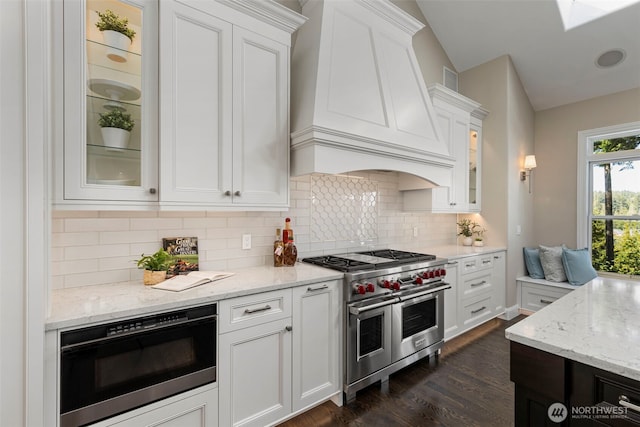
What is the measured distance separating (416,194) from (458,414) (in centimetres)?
210

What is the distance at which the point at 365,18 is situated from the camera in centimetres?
257

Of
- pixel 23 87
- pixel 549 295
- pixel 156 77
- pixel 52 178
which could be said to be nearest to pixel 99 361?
pixel 52 178

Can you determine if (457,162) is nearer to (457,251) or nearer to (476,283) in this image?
(457,251)

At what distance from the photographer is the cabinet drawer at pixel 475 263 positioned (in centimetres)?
330

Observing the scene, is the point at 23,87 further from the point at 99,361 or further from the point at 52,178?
the point at 99,361

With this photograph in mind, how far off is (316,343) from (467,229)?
9.77 ft

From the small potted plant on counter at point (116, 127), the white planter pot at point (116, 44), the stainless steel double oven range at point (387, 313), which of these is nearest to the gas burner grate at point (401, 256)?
the stainless steel double oven range at point (387, 313)

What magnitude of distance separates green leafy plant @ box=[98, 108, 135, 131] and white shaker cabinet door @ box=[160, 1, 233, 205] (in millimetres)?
177

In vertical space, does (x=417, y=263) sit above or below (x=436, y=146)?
below

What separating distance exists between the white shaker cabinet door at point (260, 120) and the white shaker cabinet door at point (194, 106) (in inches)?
2.5

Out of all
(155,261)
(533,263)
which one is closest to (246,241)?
(155,261)

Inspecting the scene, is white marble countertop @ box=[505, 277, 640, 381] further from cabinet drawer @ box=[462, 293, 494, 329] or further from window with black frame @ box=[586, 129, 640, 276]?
window with black frame @ box=[586, 129, 640, 276]

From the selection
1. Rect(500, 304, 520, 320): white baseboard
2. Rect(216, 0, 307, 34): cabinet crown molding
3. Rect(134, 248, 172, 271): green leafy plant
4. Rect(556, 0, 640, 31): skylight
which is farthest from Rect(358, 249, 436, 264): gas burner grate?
Rect(556, 0, 640, 31): skylight

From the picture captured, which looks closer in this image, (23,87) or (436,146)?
(23,87)
